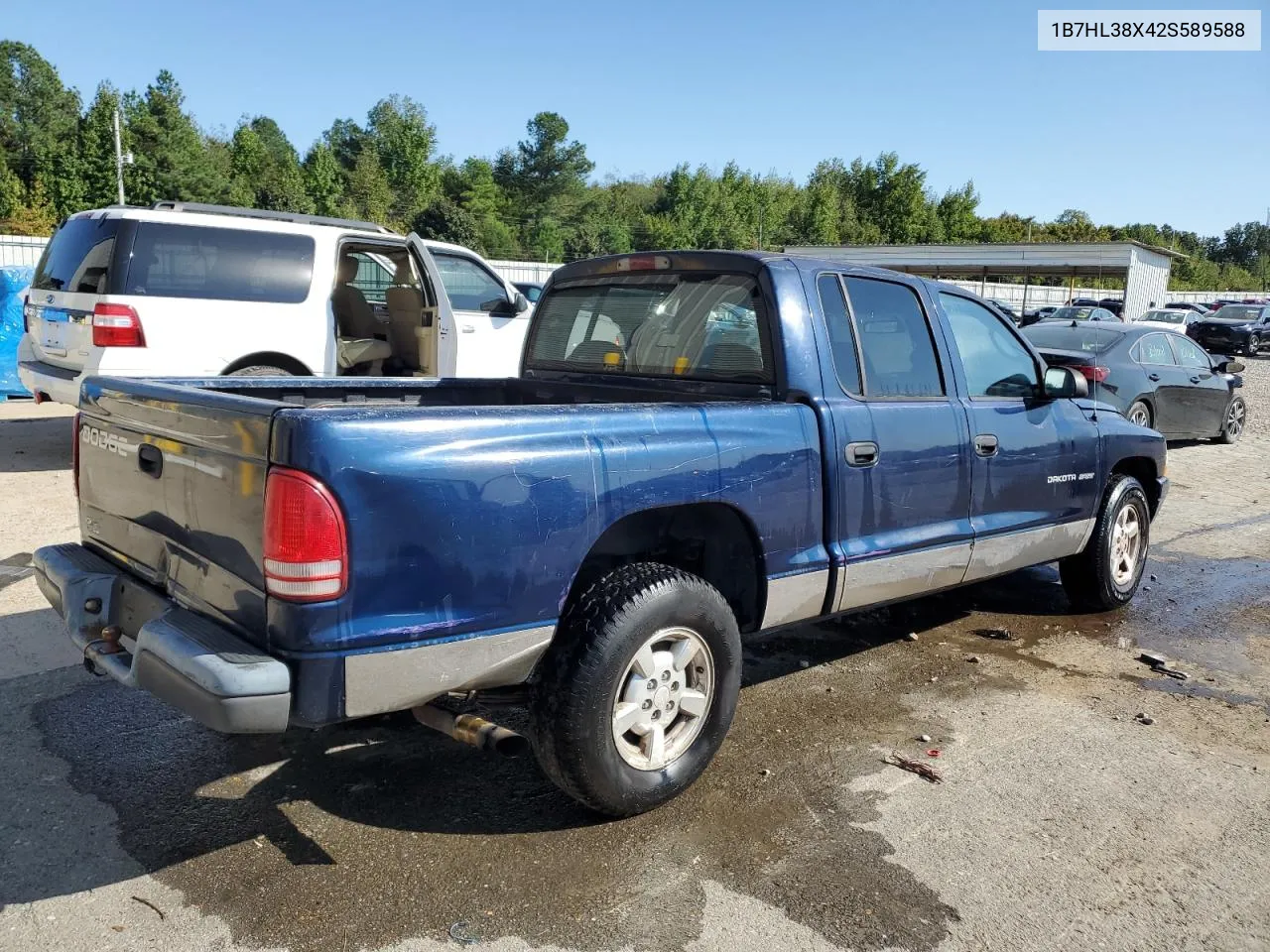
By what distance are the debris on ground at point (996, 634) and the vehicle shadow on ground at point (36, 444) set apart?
290 inches

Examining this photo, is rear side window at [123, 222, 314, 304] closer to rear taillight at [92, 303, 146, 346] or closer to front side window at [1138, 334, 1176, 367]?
rear taillight at [92, 303, 146, 346]

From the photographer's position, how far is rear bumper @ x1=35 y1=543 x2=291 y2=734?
2436 mm

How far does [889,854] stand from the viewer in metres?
3.06

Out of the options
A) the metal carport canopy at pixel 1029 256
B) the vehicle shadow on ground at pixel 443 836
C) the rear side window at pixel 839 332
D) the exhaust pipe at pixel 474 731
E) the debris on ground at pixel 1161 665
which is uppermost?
the metal carport canopy at pixel 1029 256

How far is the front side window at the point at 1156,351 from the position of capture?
11.4 meters

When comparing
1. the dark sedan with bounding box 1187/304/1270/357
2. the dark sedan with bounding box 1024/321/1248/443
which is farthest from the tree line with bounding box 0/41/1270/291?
the dark sedan with bounding box 1024/321/1248/443

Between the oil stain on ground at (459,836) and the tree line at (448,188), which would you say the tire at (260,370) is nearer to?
the oil stain on ground at (459,836)

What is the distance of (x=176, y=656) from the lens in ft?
8.32

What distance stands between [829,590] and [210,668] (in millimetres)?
2233

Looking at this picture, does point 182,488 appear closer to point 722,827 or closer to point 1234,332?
point 722,827

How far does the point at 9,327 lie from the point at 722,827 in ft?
Answer: 40.3

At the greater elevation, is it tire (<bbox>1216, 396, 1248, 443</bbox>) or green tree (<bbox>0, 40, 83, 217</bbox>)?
green tree (<bbox>0, 40, 83, 217</bbox>)

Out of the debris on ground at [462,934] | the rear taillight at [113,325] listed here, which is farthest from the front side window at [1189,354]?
the debris on ground at [462,934]

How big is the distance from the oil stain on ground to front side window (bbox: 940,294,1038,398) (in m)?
1.74
